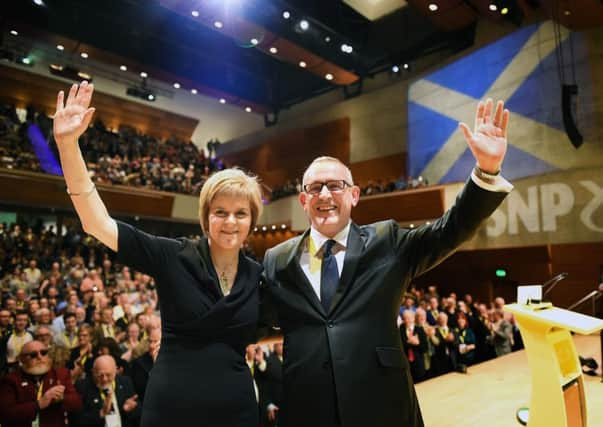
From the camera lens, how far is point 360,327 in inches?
55.8

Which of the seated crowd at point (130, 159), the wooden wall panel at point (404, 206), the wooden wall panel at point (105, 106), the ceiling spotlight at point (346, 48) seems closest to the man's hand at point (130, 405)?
the seated crowd at point (130, 159)

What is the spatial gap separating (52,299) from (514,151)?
8.91 meters

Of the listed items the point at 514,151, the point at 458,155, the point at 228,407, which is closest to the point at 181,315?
the point at 228,407

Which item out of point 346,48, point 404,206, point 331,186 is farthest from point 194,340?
point 346,48

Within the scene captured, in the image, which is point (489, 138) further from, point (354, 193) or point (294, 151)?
point (294, 151)

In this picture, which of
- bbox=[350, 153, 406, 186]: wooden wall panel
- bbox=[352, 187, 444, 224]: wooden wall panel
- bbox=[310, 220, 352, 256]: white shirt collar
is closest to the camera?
bbox=[310, 220, 352, 256]: white shirt collar

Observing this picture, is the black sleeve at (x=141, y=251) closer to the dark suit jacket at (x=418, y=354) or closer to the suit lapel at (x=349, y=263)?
the suit lapel at (x=349, y=263)

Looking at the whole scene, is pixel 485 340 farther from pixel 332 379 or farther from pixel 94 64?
pixel 94 64

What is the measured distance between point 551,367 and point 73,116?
2159 millimetres

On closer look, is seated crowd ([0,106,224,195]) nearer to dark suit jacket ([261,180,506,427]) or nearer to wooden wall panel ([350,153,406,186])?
wooden wall panel ([350,153,406,186])

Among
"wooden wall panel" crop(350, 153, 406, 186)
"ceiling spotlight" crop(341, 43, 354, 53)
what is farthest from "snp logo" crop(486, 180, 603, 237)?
"ceiling spotlight" crop(341, 43, 354, 53)

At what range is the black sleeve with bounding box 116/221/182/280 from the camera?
1.39 m

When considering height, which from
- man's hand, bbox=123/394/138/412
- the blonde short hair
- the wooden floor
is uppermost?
the blonde short hair

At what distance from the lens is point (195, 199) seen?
41.5 ft
